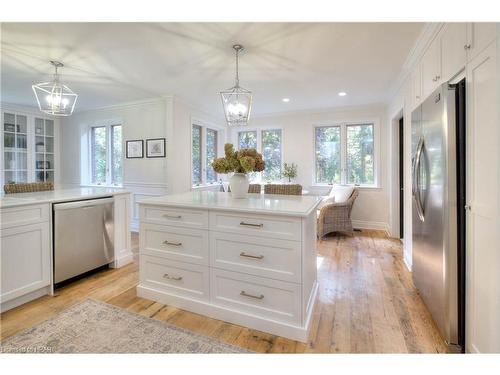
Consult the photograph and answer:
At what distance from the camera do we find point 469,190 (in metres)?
1.51

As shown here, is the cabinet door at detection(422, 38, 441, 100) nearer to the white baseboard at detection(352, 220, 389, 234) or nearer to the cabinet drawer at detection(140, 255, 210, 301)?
the cabinet drawer at detection(140, 255, 210, 301)

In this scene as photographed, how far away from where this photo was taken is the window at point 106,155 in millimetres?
5348

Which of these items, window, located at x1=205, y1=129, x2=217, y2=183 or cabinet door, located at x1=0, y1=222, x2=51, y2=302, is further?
window, located at x1=205, y1=129, x2=217, y2=183

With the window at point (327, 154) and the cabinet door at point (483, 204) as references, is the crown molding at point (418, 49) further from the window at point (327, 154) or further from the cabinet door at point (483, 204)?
the window at point (327, 154)

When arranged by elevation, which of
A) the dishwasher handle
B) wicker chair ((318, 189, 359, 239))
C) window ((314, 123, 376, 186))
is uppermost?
window ((314, 123, 376, 186))

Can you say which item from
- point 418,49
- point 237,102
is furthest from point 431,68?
point 237,102

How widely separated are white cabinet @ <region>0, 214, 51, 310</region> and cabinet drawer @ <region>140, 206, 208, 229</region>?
0.99 meters

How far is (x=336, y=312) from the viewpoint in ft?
6.85

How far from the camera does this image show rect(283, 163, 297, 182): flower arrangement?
564 cm

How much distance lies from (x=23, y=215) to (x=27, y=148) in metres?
4.05

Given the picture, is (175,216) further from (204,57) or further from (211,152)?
(211,152)

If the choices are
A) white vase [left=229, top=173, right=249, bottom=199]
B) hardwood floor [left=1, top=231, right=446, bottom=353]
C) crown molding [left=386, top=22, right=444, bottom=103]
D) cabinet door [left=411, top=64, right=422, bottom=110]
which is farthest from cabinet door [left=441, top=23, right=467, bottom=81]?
hardwood floor [left=1, top=231, right=446, bottom=353]
